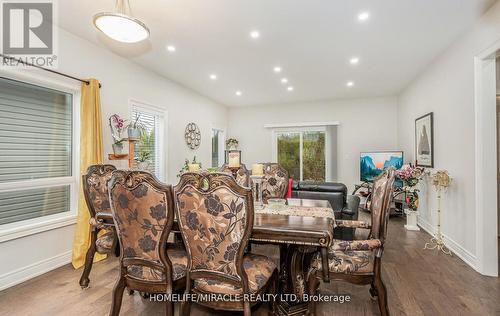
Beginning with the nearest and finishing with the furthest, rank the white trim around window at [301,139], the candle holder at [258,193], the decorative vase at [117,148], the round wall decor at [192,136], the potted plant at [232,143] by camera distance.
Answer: the candle holder at [258,193]
the decorative vase at [117,148]
the round wall decor at [192,136]
the white trim around window at [301,139]
the potted plant at [232,143]

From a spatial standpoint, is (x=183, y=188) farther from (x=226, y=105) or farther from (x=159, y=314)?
(x=226, y=105)

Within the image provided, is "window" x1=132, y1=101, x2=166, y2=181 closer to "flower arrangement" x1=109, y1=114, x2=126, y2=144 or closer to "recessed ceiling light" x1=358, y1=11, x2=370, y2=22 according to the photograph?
"flower arrangement" x1=109, y1=114, x2=126, y2=144

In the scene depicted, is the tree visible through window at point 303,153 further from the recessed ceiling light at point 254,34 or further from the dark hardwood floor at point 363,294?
the recessed ceiling light at point 254,34

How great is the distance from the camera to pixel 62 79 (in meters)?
2.99

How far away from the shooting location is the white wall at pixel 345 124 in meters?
6.44

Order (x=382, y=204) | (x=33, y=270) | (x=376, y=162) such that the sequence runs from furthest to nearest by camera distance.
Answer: (x=376, y=162) → (x=33, y=270) → (x=382, y=204)

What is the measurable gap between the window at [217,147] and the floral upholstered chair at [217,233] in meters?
5.51

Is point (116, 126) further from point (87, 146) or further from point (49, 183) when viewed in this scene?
point (49, 183)

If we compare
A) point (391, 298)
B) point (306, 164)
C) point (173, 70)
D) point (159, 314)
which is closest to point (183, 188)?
point (159, 314)

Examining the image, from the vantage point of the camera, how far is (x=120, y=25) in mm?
2066

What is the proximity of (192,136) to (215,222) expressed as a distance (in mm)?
4475

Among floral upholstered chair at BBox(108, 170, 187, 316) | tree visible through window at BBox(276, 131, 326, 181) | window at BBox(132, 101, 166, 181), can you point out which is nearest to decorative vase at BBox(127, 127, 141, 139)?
window at BBox(132, 101, 166, 181)

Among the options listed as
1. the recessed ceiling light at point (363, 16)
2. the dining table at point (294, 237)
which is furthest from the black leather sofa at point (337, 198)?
the recessed ceiling light at point (363, 16)

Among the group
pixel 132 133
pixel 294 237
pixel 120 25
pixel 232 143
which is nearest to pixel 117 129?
pixel 132 133
